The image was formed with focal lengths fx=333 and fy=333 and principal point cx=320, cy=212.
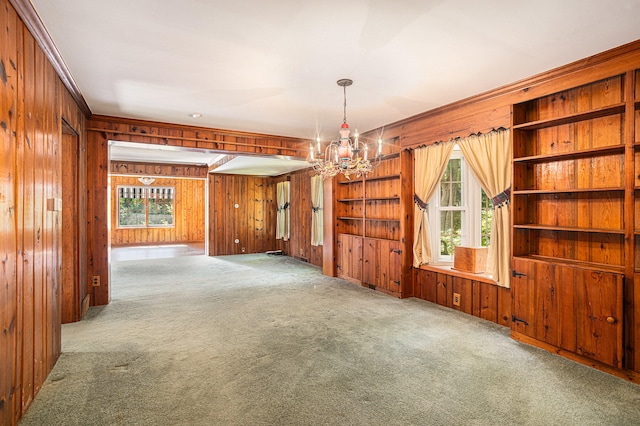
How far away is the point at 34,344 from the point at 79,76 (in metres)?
2.48

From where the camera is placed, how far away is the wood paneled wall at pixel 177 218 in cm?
1205

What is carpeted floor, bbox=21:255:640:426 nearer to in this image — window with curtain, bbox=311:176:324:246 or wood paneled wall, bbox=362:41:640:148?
wood paneled wall, bbox=362:41:640:148

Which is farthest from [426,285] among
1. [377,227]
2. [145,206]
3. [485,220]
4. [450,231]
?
[145,206]

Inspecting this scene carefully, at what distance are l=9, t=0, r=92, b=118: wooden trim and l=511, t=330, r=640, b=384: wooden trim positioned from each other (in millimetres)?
4655

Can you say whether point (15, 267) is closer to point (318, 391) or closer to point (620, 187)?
point (318, 391)

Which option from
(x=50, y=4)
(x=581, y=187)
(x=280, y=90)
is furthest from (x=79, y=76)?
(x=581, y=187)

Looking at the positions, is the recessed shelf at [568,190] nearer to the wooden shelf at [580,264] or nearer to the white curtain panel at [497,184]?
the white curtain panel at [497,184]

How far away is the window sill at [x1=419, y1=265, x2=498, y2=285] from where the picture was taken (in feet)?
12.6

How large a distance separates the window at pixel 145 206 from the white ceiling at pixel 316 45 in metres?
9.05

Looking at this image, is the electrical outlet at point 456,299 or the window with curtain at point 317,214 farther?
the window with curtain at point 317,214

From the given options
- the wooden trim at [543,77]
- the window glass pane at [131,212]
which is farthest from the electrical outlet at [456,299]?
the window glass pane at [131,212]

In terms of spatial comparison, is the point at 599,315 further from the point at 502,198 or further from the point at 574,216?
the point at 502,198

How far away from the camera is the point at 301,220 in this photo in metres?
8.80

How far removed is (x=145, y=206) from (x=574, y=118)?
42.4ft
